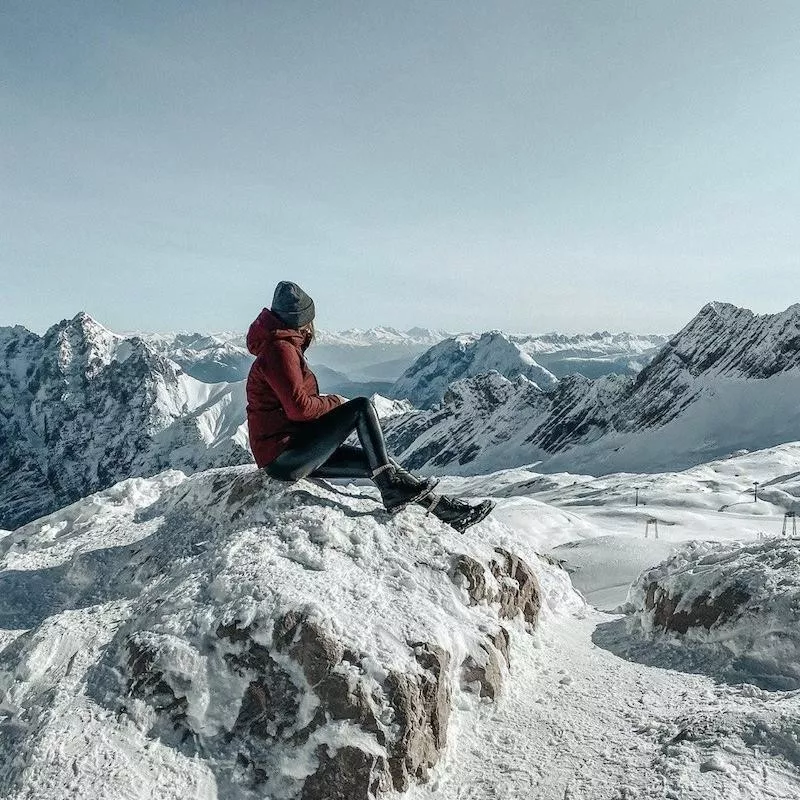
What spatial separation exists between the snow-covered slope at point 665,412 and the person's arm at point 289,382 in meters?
118

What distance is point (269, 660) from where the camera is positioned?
558 centimetres

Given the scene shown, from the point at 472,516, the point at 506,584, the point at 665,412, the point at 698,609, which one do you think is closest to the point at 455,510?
the point at 472,516

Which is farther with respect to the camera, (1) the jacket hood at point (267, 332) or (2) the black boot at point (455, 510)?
(2) the black boot at point (455, 510)

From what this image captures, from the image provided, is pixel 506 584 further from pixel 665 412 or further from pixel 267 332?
pixel 665 412

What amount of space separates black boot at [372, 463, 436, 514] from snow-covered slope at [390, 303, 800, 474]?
11694cm

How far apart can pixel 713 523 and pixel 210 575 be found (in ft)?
131

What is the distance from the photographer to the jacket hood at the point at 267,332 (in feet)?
24.0

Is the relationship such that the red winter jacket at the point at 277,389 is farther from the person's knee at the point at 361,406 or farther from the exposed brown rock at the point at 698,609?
the exposed brown rock at the point at 698,609

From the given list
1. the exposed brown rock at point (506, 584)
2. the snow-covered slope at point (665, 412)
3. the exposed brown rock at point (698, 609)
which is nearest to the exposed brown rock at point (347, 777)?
the exposed brown rock at point (506, 584)

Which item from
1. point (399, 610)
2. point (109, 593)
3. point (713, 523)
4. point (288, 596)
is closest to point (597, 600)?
point (399, 610)

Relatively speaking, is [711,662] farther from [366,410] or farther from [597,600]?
[366,410]

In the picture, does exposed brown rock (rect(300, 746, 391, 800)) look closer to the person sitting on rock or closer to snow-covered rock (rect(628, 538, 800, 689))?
the person sitting on rock

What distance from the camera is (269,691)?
5465mm

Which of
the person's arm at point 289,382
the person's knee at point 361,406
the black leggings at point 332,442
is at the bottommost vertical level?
the black leggings at point 332,442
